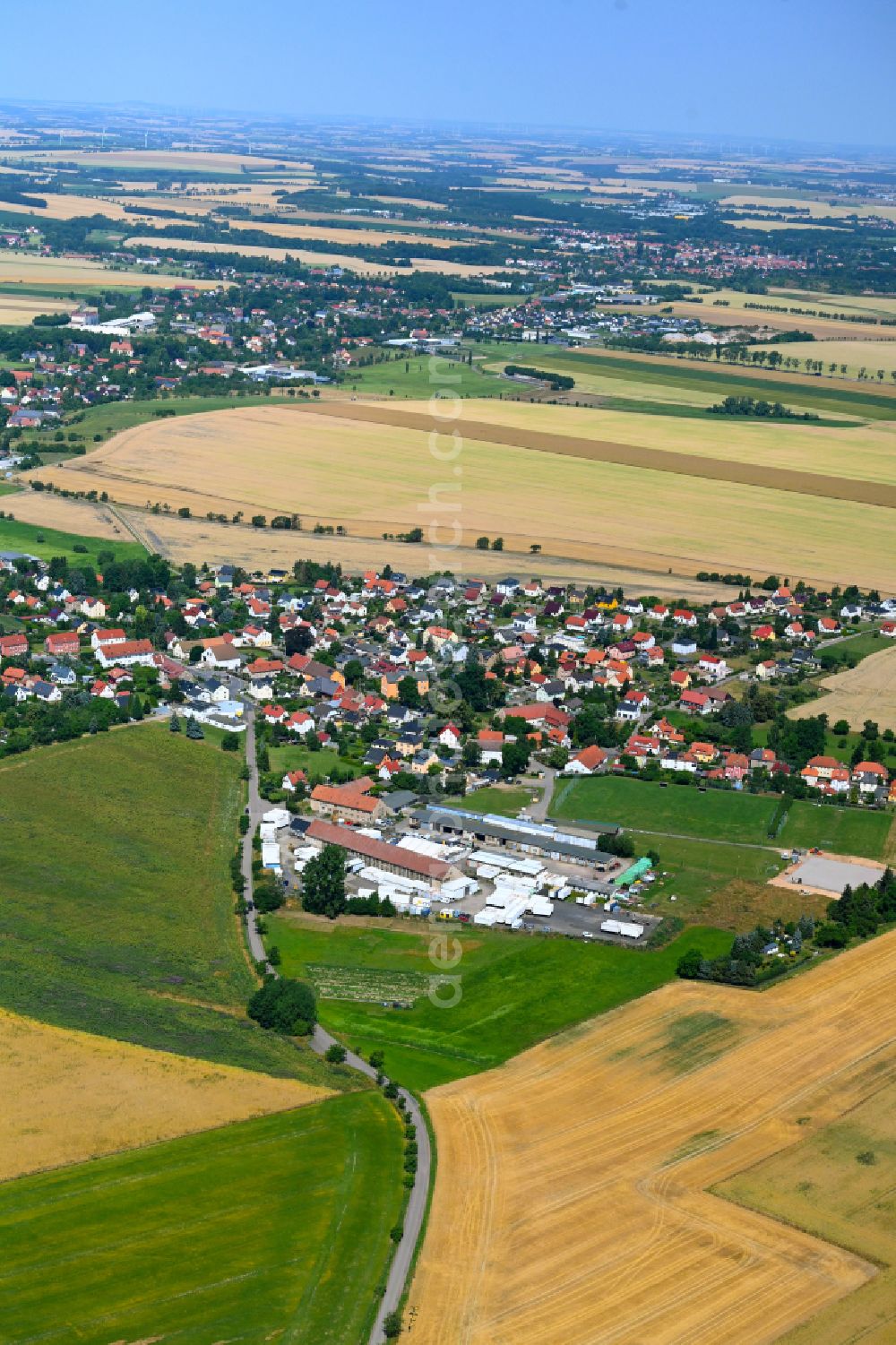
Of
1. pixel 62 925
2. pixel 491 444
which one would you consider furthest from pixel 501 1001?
pixel 491 444

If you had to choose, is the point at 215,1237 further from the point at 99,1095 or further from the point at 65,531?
the point at 65,531

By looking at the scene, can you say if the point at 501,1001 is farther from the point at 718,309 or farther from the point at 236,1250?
the point at 718,309

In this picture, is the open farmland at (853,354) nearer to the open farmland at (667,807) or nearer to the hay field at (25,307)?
the hay field at (25,307)

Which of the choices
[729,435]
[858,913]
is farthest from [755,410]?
[858,913]

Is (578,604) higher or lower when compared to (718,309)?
lower

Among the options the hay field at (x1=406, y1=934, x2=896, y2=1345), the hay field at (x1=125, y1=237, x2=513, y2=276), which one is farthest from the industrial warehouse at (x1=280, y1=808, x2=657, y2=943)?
the hay field at (x1=125, y1=237, x2=513, y2=276)

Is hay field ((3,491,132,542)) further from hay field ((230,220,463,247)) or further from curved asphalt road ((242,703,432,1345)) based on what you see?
hay field ((230,220,463,247))
